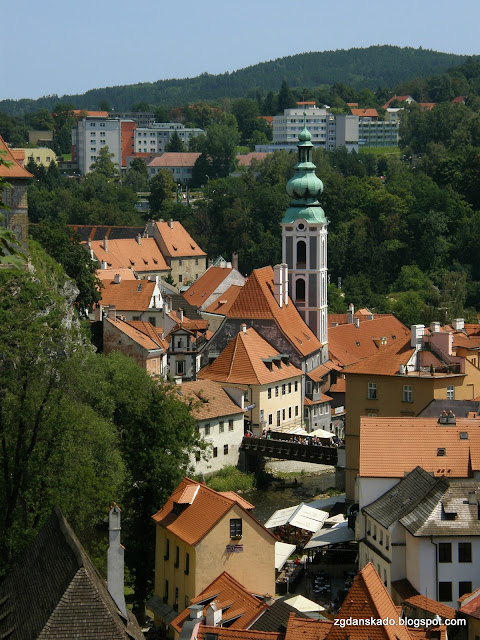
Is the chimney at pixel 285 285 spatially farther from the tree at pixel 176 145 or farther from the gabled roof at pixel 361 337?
the tree at pixel 176 145

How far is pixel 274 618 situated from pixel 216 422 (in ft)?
83.6

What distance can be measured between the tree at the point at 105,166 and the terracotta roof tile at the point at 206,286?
75.1 m

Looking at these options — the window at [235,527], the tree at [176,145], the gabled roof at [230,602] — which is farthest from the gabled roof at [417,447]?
the tree at [176,145]

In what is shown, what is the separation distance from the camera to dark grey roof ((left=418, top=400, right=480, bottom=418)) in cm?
4178

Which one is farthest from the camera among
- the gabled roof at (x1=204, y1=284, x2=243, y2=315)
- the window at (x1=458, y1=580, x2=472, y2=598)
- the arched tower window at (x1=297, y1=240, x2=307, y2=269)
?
the gabled roof at (x1=204, y1=284, x2=243, y2=315)

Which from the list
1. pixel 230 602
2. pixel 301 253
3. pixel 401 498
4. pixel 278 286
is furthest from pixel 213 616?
pixel 301 253

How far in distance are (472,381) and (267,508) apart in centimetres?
758

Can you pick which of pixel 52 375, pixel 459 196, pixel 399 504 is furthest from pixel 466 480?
pixel 459 196

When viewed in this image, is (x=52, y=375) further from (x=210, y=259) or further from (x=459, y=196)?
(x=210, y=259)

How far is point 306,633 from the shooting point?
80.7 ft

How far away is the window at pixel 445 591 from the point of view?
32281mm

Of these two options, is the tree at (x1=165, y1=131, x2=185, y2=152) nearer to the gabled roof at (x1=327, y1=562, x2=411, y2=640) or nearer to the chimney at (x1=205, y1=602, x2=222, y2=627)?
the chimney at (x1=205, y1=602, x2=222, y2=627)

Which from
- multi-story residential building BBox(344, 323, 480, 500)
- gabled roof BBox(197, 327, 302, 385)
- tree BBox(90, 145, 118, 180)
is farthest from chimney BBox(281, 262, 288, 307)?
tree BBox(90, 145, 118, 180)

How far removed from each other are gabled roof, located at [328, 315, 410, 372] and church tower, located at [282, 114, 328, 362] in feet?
5.04
